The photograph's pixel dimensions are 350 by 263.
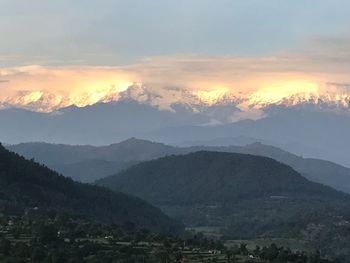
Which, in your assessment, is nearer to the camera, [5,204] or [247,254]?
[247,254]

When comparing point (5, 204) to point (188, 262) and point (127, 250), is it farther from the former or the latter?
point (188, 262)

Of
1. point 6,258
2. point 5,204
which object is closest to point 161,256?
point 6,258

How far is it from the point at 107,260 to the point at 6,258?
15.3 m

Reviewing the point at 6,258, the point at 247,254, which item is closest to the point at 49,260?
the point at 6,258

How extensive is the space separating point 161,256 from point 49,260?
17776 mm

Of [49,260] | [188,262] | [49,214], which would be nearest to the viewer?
[49,260]

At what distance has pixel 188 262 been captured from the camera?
115m

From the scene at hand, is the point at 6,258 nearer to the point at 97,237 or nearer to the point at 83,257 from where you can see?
the point at 83,257

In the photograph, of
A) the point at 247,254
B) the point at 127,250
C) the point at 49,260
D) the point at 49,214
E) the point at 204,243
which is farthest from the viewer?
the point at 49,214

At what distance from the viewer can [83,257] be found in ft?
380

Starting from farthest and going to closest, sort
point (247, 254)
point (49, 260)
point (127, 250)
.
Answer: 1. point (247, 254)
2. point (127, 250)
3. point (49, 260)

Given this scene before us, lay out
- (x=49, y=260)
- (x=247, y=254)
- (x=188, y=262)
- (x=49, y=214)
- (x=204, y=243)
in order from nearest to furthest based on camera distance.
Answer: (x=49, y=260), (x=188, y=262), (x=247, y=254), (x=204, y=243), (x=49, y=214)

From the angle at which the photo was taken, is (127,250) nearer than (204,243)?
Yes

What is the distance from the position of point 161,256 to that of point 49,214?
246 feet
